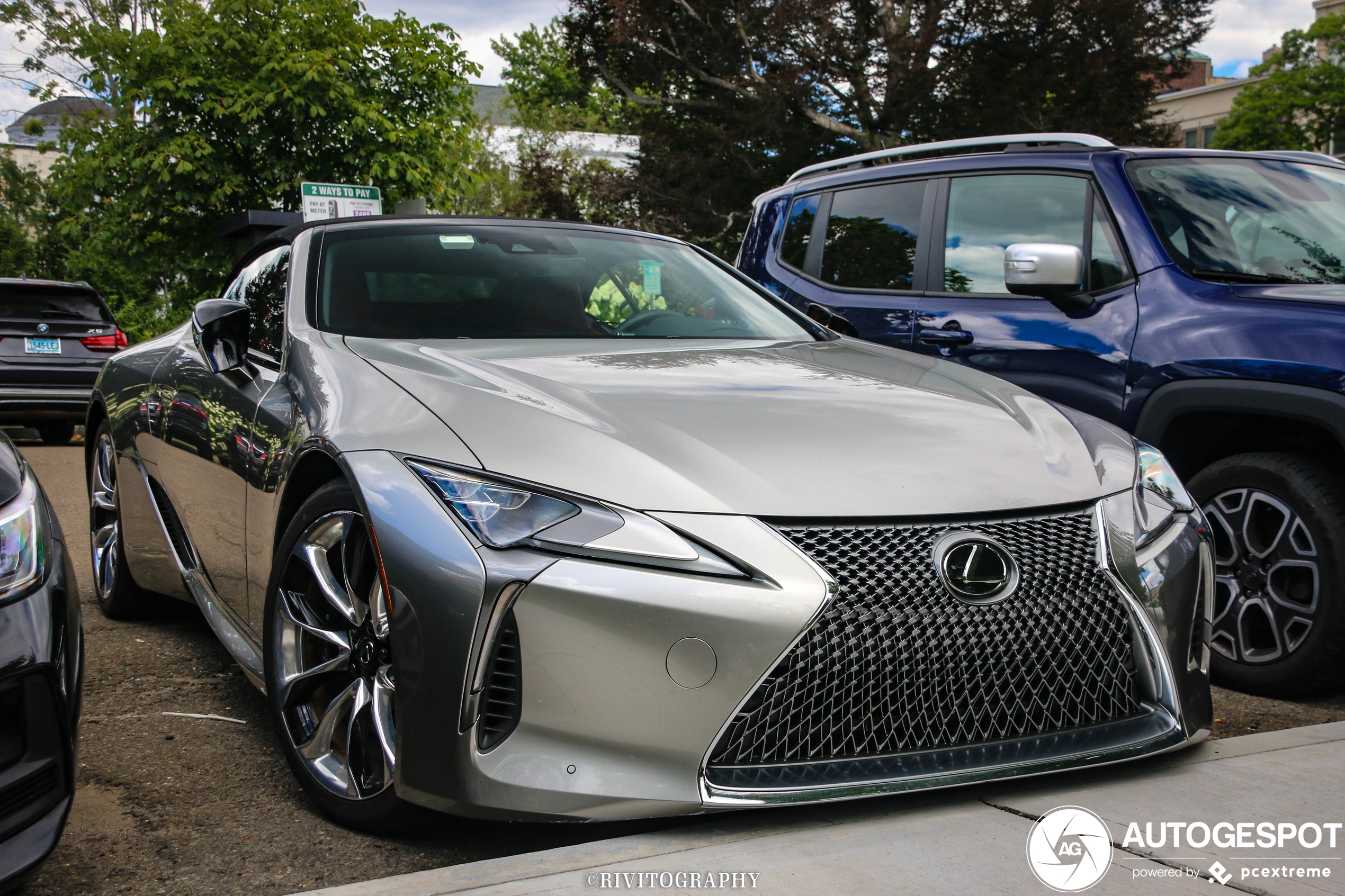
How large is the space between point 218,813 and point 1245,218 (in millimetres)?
4053

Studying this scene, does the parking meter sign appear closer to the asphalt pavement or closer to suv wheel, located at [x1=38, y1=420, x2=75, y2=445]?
suv wheel, located at [x1=38, y1=420, x2=75, y2=445]

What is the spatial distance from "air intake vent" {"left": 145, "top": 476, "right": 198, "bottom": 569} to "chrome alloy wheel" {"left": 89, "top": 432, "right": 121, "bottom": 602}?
641 millimetres

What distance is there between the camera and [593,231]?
4289mm

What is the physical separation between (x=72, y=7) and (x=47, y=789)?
99.7 ft

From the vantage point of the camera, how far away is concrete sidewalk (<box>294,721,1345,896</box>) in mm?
2064

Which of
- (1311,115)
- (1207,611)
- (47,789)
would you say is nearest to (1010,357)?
(1207,611)

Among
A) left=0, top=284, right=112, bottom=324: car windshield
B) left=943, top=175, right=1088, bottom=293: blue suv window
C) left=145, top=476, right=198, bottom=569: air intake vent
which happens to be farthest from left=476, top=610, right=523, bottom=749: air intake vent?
left=0, top=284, right=112, bottom=324: car windshield

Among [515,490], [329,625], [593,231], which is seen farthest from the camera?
[593,231]

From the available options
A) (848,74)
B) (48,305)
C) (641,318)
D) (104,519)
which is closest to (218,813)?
(641,318)

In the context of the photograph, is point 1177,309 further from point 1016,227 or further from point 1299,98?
point 1299,98

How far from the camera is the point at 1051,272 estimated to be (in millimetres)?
4293

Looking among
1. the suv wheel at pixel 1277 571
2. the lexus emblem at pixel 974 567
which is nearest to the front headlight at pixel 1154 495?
the lexus emblem at pixel 974 567

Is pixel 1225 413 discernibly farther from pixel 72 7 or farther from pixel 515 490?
pixel 72 7

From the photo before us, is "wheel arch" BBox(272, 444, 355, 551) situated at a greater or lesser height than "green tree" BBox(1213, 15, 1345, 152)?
lesser
